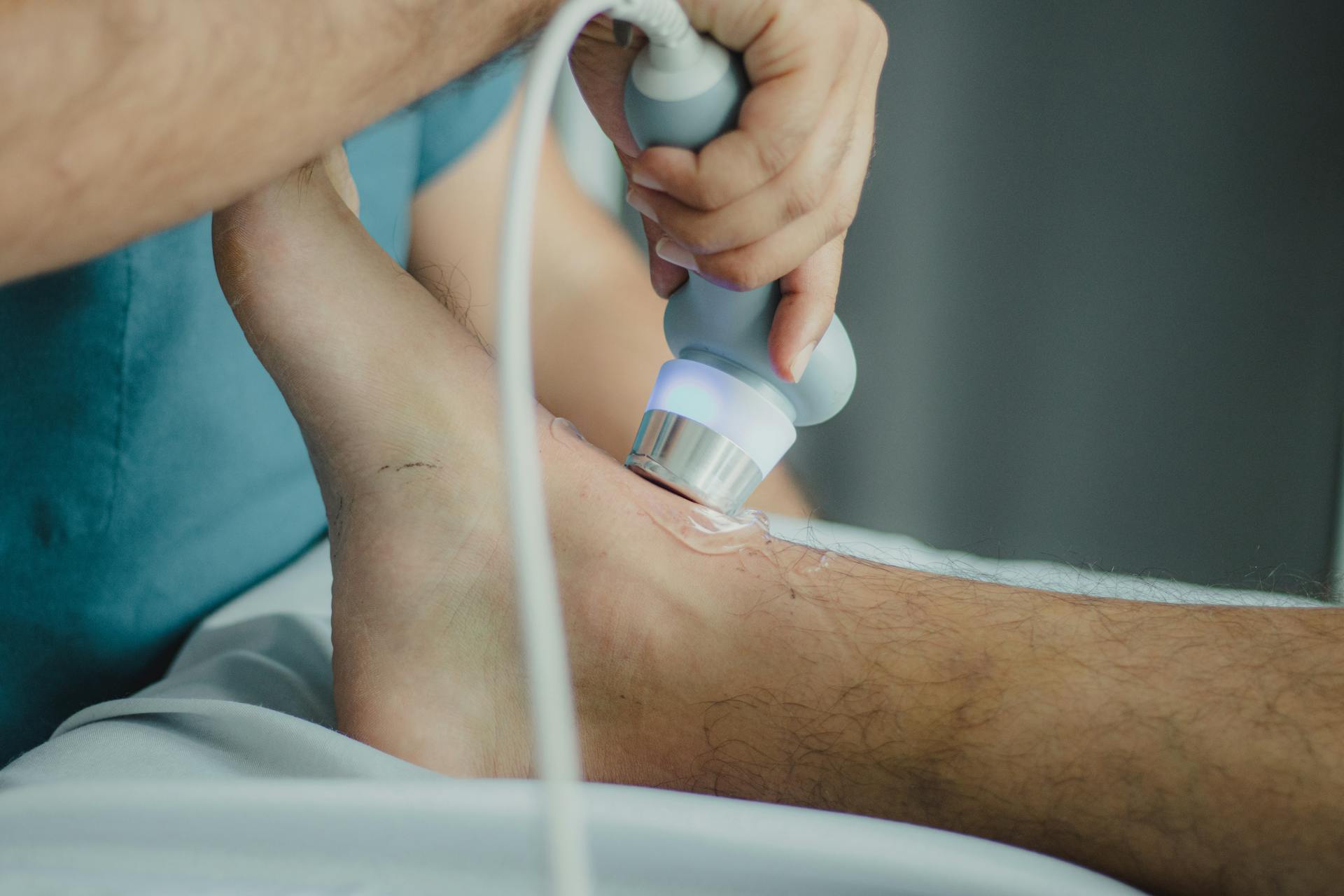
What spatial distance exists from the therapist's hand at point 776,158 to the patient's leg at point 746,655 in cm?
18

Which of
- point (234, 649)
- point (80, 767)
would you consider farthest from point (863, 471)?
point (80, 767)

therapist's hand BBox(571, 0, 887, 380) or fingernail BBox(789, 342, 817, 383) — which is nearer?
therapist's hand BBox(571, 0, 887, 380)

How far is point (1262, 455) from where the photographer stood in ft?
3.57

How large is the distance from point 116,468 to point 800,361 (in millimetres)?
537

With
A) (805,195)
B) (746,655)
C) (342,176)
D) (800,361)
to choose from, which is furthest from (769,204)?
(342,176)

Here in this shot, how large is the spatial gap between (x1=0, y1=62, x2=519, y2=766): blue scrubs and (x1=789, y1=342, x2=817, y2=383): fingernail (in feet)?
0.93

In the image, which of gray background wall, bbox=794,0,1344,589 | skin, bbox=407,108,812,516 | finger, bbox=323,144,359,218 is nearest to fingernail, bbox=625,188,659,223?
finger, bbox=323,144,359,218

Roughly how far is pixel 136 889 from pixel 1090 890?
16.8 inches

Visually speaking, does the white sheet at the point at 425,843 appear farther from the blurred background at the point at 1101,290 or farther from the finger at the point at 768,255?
the blurred background at the point at 1101,290

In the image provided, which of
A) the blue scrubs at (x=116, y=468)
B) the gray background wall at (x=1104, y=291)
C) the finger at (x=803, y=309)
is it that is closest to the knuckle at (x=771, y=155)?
the finger at (x=803, y=309)

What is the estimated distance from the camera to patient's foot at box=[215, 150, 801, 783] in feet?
1.90

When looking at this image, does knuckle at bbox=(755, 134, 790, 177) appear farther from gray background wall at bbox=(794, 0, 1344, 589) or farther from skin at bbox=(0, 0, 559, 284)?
gray background wall at bbox=(794, 0, 1344, 589)

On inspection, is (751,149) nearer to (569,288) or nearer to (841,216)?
(841,216)

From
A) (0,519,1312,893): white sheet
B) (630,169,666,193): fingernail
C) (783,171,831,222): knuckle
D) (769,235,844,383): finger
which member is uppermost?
(783,171,831,222): knuckle
